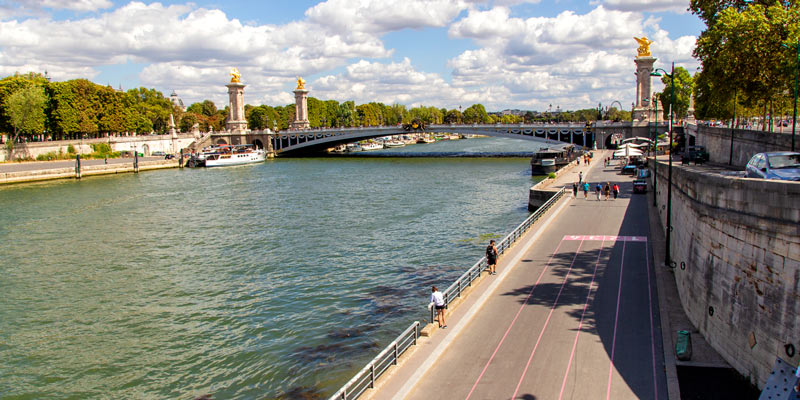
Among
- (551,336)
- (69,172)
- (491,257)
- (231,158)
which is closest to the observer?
(551,336)

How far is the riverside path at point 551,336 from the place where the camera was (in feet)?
42.4

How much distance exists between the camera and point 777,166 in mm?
18688

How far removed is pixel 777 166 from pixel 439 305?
11696 millimetres

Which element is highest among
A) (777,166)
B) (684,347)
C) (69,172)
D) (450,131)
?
(450,131)

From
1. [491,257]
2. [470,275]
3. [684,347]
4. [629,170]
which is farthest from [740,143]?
[684,347]

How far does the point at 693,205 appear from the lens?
17.1m

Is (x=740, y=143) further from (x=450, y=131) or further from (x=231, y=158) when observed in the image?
(x=231, y=158)

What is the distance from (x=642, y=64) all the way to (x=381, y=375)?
92.6 metres

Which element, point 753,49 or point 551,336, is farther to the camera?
point 753,49

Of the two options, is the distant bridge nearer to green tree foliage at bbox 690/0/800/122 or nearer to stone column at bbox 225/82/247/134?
stone column at bbox 225/82/247/134

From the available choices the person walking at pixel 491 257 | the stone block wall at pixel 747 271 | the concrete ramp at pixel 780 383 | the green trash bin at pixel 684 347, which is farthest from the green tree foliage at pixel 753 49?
the concrete ramp at pixel 780 383

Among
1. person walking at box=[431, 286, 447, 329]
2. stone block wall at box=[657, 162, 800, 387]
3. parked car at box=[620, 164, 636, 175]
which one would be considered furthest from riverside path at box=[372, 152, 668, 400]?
parked car at box=[620, 164, 636, 175]

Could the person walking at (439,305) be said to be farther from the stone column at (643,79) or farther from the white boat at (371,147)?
the white boat at (371,147)

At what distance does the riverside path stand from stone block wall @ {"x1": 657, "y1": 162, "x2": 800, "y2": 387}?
1641mm
